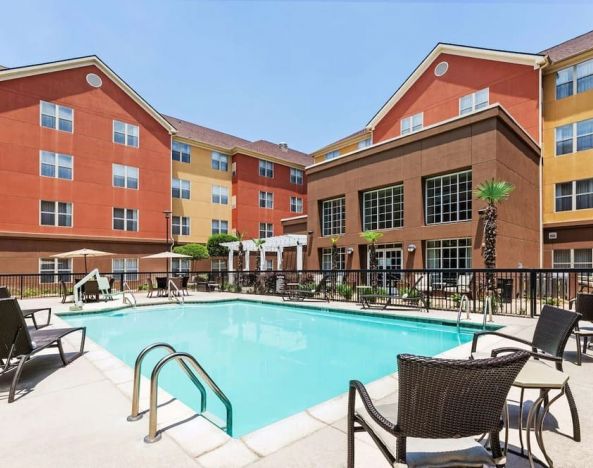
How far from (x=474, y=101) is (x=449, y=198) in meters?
7.08

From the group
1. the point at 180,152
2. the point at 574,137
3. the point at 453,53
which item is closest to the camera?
the point at 574,137

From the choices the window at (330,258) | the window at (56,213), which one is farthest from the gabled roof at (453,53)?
the window at (56,213)

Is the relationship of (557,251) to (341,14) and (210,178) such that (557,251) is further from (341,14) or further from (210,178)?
(210,178)

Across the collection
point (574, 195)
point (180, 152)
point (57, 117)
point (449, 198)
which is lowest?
point (449, 198)

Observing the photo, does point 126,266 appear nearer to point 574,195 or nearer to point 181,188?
point 181,188

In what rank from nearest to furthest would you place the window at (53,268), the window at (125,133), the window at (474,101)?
the window at (474,101)
the window at (53,268)
the window at (125,133)

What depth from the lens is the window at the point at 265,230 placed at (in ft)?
98.5

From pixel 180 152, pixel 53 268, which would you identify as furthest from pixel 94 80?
pixel 53 268

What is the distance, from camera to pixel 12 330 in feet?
12.9

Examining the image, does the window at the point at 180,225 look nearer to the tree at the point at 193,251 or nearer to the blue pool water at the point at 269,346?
the tree at the point at 193,251

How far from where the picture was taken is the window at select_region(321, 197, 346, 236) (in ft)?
64.0

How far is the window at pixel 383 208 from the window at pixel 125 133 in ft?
53.3

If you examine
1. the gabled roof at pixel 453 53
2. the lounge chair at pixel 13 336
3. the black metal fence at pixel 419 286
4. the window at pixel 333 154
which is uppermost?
the gabled roof at pixel 453 53

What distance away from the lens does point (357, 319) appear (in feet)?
32.9
